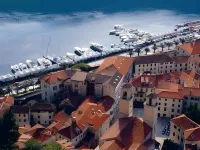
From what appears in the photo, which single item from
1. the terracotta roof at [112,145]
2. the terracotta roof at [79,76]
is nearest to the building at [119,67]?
the terracotta roof at [79,76]

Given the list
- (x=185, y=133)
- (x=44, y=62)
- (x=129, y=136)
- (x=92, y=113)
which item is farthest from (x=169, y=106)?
(x=44, y=62)

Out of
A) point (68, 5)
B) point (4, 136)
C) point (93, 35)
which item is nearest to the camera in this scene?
point (4, 136)

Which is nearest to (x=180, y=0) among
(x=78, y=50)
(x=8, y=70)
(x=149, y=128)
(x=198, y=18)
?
(x=198, y=18)

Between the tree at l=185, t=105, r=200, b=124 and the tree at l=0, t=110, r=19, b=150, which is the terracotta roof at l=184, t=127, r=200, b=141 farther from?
the tree at l=0, t=110, r=19, b=150

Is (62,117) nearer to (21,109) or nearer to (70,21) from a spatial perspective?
(21,109)

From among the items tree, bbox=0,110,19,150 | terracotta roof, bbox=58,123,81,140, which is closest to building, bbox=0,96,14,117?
tree, bbox=0,110,19,150

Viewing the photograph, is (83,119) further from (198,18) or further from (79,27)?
(198,18)

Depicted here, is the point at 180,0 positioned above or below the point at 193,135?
above
